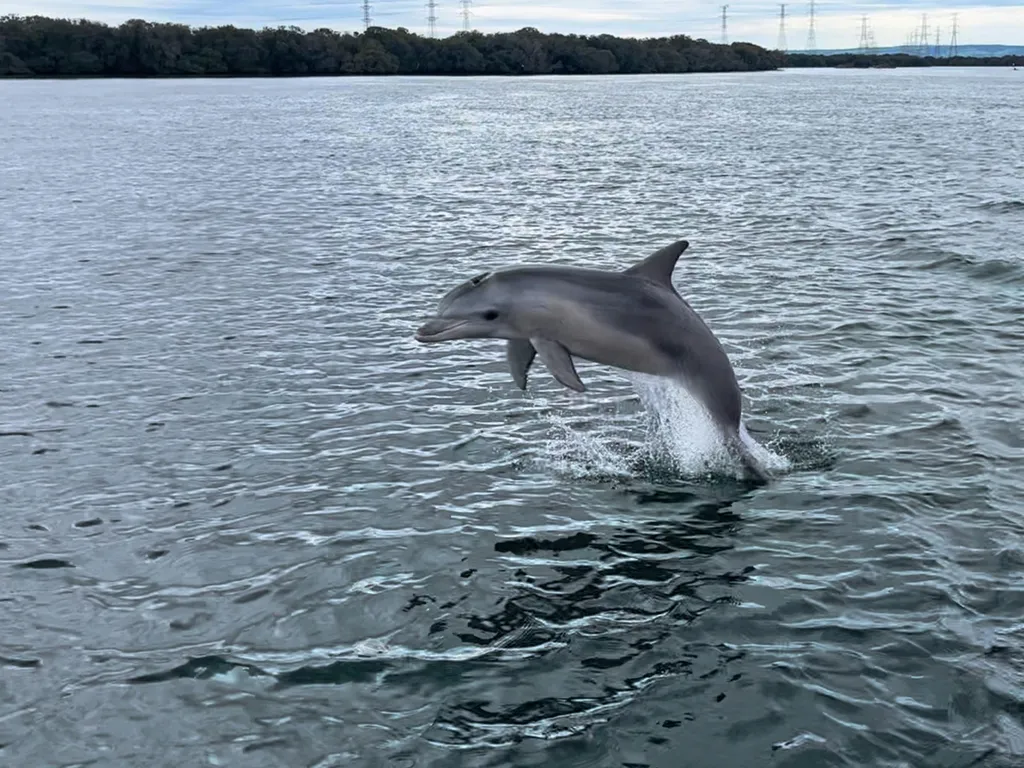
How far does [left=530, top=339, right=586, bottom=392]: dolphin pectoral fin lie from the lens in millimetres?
12242

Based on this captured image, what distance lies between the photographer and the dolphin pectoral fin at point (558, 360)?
12242mm

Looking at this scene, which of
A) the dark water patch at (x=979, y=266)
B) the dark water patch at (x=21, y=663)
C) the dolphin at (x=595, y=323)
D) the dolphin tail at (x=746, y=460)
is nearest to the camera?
the dark water patch at (x=21, y=663)

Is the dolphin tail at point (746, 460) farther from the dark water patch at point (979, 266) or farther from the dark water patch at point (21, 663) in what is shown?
the dark water patch at point (979, 266)

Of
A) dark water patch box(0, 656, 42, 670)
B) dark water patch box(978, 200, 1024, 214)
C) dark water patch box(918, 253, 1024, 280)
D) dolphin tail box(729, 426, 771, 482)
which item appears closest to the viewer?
dark water patch box(0, 656, 42, 670)

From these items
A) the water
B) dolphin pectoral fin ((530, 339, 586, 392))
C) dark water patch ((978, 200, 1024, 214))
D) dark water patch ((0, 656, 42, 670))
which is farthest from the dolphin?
dark water patch ((978, 200, 1024, 214))

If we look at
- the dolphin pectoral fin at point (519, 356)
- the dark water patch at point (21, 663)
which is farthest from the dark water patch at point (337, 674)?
the dolphin pectoral fin at point (519, 356)

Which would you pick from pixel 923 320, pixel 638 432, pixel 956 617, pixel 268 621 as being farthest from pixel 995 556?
pixel 923 320

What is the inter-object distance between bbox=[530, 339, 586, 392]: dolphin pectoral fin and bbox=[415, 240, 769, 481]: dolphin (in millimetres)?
12

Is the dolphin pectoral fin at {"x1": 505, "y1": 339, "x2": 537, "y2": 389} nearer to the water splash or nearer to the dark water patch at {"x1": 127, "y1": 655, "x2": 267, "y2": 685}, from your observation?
the water splash

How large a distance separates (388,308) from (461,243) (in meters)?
9.17

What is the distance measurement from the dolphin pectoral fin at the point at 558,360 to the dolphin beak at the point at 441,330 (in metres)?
0.92

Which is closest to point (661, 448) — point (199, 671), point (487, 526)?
point (487, 526)

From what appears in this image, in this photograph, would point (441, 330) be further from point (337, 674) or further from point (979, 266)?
point (979, 266)

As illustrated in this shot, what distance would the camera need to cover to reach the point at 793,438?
46.9ft
